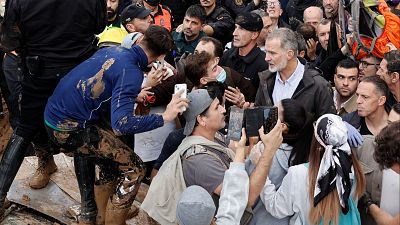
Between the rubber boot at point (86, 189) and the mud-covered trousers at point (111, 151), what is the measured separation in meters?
0.25

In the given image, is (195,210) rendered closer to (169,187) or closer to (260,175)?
(260,175)

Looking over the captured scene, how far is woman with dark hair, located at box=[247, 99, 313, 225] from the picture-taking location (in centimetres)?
370

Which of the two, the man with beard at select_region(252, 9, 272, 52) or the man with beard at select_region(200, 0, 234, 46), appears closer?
the man with beard at select_region(252, 9, 272, 52)

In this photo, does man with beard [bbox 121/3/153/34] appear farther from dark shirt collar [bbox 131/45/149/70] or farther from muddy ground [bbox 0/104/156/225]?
dark shirt collar [bbox 131/45/149/70]

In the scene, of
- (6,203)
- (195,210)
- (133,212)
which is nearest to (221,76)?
(133,212)

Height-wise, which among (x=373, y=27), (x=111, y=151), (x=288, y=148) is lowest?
(x=111, y=151)

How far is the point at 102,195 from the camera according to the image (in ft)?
15.3

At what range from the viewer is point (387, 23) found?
590cm

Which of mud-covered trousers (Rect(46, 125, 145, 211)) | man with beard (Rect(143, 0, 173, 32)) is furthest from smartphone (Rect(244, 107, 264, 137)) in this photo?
man with beard (Rect(143, 0, 173, 32))

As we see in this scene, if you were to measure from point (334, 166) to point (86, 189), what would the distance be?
2.20 meters

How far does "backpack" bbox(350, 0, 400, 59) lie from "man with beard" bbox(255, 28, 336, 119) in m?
1.04

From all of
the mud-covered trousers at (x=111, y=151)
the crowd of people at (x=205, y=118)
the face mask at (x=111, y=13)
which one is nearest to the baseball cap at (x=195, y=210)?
the crowd of people at (x=205, y=118)

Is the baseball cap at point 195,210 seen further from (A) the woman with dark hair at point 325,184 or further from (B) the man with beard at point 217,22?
(B) the man with beard at point 217,22

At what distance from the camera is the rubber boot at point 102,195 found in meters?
4.66
